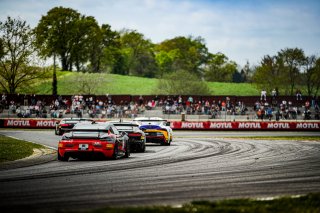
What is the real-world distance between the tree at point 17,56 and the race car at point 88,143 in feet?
180

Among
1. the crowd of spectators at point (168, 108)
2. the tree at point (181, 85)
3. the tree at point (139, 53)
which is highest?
the tree at point (139, 53)

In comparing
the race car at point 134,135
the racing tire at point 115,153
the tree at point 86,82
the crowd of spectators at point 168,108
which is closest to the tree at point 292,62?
the crowd of spectators at point 168,108

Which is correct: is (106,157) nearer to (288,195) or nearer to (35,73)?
(288,195)

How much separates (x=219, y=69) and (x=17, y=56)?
64544 millimetres

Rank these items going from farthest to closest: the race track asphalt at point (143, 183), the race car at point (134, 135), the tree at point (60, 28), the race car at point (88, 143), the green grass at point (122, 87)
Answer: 1. the tree at point (60, 28)
2. the green grass at point (122, 87)
3. the race car at point (134, 135)
4. the race car at point (88, 143)
5. the race track asphalt at point (143, 183)

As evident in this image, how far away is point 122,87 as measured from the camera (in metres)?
88.1

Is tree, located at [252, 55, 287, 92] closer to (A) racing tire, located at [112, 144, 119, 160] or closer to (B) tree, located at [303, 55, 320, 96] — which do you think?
(B) tree, located at [303, 55, 320, 96]

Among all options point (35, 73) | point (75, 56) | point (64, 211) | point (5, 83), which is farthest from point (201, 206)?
point (75, 56)

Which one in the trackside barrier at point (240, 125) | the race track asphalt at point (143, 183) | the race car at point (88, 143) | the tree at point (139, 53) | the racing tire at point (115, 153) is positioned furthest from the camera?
the tree at point (139, 53)

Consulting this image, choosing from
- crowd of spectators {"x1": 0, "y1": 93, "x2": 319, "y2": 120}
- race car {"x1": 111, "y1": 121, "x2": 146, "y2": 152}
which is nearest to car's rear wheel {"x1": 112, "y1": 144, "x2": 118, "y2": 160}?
race car {"x1": 111, "y1": 121, "x2": 146, "y2": 152}

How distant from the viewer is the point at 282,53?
8150 cm

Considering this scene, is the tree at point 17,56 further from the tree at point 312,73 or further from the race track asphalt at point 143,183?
the race track asphalt at point 143,183

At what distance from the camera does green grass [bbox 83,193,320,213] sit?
280 inches

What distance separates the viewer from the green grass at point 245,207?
7109 millimetres
